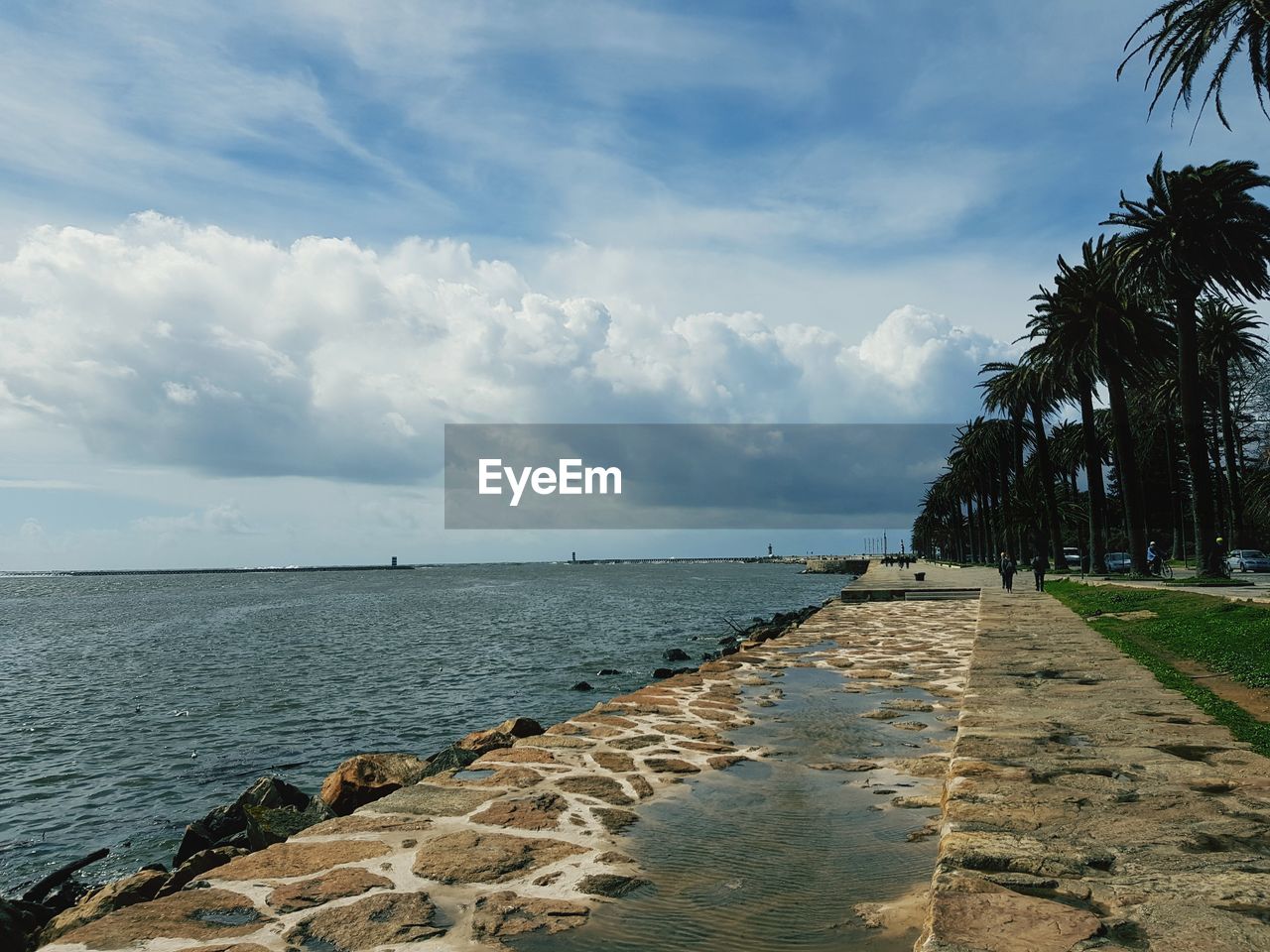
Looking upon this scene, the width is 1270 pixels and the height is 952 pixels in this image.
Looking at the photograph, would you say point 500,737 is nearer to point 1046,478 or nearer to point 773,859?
point 773,859

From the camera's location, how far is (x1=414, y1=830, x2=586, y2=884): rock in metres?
4.99

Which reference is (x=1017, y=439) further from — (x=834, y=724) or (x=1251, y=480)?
(x=834, y=724)

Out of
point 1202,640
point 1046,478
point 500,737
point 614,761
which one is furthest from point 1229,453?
point 614,761

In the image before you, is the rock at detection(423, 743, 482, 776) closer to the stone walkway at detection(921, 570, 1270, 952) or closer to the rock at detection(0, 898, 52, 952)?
the rock at detection(0, 898, 52, 952)

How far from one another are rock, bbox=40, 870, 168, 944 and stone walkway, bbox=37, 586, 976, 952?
9.67ft

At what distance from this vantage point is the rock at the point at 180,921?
418cm

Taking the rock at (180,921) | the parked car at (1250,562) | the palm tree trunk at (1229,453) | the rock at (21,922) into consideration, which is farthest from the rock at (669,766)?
the palm tree trunk at (1229,453)

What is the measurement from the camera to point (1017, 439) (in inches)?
2699

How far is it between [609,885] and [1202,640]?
538 inches

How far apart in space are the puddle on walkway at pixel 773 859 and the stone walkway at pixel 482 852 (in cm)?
19

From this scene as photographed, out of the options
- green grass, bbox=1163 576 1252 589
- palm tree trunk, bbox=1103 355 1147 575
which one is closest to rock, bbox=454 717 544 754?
green grass, bbox=1163 576 1252 589

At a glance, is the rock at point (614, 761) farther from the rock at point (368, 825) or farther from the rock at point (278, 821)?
the rock at point (278, 821)

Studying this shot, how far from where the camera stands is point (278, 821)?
29.7ft

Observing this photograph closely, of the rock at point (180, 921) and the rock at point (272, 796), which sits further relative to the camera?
the rock at point (272, 796)
